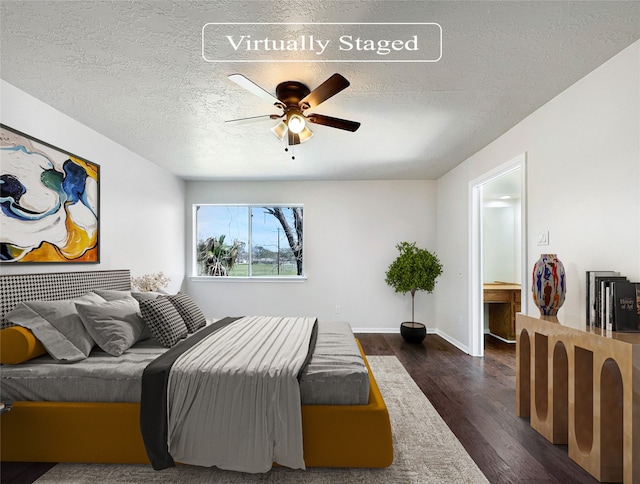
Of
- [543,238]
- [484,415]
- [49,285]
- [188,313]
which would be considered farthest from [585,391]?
[49,285]

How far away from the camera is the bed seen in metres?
1.95

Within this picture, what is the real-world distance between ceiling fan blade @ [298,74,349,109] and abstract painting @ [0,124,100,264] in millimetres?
2183

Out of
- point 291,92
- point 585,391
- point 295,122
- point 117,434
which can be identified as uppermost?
point 291,92

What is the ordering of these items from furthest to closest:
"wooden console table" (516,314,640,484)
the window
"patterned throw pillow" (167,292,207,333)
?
the window, "patterned throw pillow" (167,292,207,333), "wooden console table" (516,314,640,484)

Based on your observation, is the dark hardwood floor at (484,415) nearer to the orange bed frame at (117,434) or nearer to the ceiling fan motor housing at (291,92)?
the orange bed frame at (117,434)

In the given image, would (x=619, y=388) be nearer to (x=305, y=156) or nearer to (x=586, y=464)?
(x=586, y=464)

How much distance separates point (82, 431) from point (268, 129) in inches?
111

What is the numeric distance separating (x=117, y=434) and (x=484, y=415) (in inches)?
103

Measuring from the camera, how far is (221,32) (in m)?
1.89

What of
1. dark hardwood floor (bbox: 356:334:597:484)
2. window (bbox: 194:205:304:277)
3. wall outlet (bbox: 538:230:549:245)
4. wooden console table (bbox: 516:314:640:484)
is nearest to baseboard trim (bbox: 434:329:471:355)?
dark hardwood floor (bbox: 356:334:597:484)

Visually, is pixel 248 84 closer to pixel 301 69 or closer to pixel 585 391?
pixel 301 69

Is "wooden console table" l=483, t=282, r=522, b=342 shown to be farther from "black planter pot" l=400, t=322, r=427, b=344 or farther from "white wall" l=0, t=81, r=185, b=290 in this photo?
"white wall" l=0, t=81, r=185, b=290

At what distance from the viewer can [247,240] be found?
5820 mm

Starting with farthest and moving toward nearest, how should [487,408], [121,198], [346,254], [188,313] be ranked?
[346,254] < [121,198] < [188,313] < [487,408]
